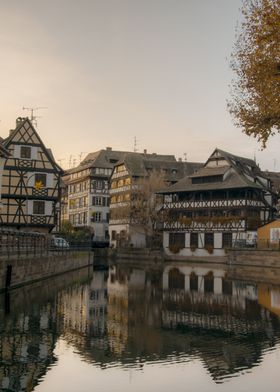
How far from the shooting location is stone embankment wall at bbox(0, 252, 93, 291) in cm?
3372

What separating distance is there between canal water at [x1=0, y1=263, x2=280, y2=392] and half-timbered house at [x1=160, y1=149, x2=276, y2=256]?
36334 millimetres

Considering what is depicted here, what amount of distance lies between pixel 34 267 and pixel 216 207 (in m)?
40.4

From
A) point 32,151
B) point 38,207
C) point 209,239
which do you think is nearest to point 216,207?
point 209,239

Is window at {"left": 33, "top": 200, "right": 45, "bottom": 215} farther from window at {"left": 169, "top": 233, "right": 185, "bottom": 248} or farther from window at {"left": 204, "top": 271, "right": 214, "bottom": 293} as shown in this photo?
window at {"left": 169, "top": 233, "right": 185, "bottom": 248}

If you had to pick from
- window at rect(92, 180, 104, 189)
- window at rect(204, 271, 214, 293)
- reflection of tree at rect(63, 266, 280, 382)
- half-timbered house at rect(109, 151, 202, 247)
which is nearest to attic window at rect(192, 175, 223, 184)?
half-timbered house at rect(109, 151, 202, 247)

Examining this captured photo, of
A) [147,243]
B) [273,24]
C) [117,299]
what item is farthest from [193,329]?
[147,243]

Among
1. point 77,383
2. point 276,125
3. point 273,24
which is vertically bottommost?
point 77,383

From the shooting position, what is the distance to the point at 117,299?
34.8 m

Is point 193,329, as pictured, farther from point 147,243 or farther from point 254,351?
point 147,243

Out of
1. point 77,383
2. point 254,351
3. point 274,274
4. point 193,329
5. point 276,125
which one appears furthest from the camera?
point 274,274

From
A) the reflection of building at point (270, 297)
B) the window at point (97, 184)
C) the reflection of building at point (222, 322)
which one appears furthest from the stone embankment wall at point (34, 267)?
the window at point (97, 184)

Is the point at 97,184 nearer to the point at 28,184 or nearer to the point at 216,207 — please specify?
the point at 216,207

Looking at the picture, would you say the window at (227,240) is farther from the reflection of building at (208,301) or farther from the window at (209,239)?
the reflection of building at (208,301)

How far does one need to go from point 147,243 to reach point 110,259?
747 cm
